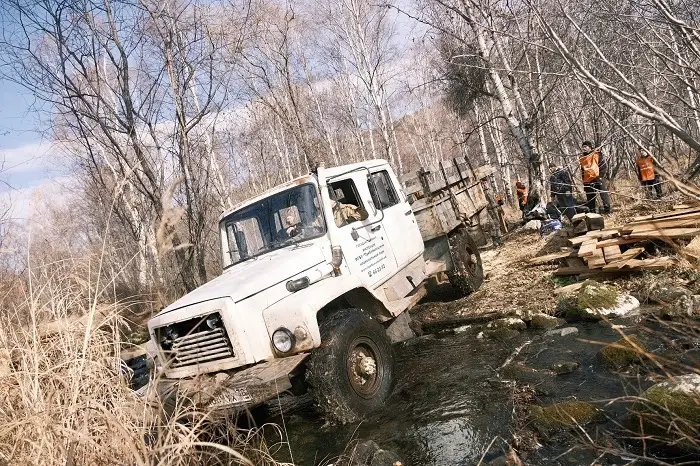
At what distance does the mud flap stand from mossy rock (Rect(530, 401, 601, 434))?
1778 mm

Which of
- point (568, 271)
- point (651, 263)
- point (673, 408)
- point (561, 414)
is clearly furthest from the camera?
point (568, 271)

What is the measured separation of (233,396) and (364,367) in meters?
1.25

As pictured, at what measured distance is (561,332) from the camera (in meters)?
4.55

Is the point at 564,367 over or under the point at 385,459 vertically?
under

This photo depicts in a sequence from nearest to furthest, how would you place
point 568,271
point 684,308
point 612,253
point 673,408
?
point 673,408, point 684,308, point 612,253, point 568,271

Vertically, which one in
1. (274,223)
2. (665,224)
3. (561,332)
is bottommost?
(561,332)

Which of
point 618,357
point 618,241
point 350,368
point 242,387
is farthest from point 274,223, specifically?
point 618,241

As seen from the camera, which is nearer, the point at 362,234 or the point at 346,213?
the point at 362,234

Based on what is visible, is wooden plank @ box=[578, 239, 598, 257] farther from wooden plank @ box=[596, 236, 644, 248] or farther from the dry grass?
the dry grass

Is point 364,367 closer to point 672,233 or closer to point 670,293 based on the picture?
point 670,293

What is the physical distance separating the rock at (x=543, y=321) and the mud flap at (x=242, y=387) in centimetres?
291

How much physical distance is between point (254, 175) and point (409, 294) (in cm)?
2566

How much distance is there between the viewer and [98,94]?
697cm

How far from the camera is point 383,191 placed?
5.47 m
